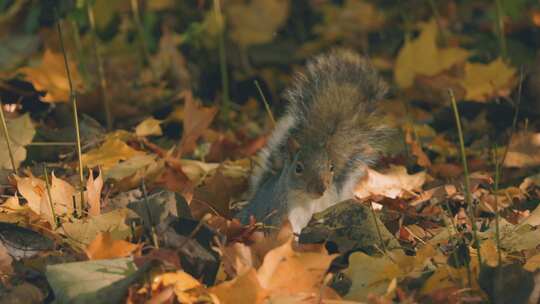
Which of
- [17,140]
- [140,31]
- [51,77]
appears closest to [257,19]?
[140,31]

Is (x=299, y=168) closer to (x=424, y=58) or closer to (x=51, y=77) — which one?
(x=51, y=77)

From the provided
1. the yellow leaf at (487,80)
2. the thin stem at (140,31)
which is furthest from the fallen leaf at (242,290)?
the thin stem at (140,31)

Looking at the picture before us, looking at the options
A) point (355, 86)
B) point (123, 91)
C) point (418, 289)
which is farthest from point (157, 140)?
point (418, 289)

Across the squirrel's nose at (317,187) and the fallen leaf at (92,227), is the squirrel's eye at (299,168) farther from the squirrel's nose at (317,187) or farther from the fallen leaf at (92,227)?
the fallen leaf at (92,227)

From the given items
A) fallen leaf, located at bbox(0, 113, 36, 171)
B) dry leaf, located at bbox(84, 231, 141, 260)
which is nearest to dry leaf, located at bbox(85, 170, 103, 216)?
dry leaf, located at bbox(84, 231, 141, 260)

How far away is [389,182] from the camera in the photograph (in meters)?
2.82

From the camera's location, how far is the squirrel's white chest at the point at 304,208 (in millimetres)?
2701

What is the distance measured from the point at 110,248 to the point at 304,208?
876 millimetres

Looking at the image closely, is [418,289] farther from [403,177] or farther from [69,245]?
[403,177]

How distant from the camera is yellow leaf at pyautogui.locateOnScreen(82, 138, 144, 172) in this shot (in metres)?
2.75

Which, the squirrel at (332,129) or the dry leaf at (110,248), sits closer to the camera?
the dry leaf at (110,248)

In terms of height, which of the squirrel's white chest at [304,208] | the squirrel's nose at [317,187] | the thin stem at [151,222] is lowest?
the squirrel's white chest at [304,208]

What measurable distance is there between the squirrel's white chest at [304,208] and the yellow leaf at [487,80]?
1027mm

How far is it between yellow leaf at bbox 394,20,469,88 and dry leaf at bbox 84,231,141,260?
2.08 metres
